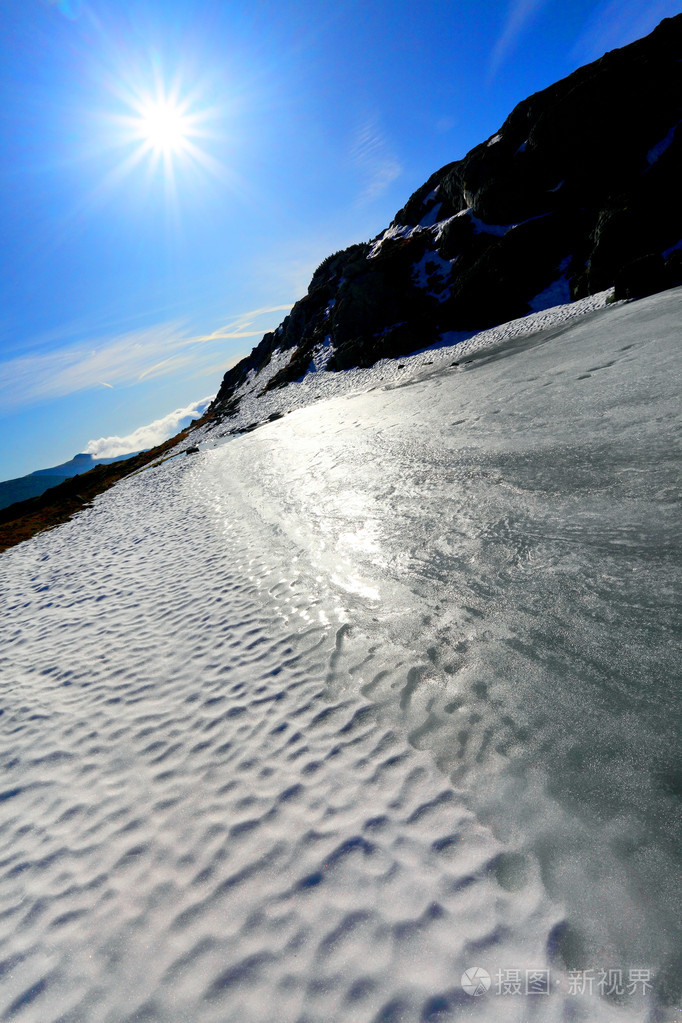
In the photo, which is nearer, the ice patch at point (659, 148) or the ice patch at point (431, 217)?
the ice patch at point (659, 148)

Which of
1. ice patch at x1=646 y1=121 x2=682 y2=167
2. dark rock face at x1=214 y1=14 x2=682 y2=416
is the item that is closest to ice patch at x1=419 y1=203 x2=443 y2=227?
dark rock face at x1=214 y1=14 x2=682 y2=416

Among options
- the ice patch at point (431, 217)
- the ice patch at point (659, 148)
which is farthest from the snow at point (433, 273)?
the ice patch at point (659, 148)

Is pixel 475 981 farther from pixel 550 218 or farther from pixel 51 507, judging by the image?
pixel 550 218

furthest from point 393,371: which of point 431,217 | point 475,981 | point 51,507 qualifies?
point 431,217

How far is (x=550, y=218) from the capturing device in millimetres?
40812

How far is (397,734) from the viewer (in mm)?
4734

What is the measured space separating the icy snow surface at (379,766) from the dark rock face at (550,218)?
1071 inches

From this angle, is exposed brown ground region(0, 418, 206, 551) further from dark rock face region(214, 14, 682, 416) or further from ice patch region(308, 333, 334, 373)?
dark rock face region(214, 14, 682, 416)

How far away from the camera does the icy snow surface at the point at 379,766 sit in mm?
2986

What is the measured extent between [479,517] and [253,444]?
23.7 meters

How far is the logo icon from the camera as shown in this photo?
8.93ft

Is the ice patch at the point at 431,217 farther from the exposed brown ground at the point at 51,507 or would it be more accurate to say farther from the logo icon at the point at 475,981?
the logo icon at the point at 475,981

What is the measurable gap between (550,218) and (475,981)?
53.7 metres

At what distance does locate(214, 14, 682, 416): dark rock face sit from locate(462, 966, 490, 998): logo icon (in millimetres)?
32222
